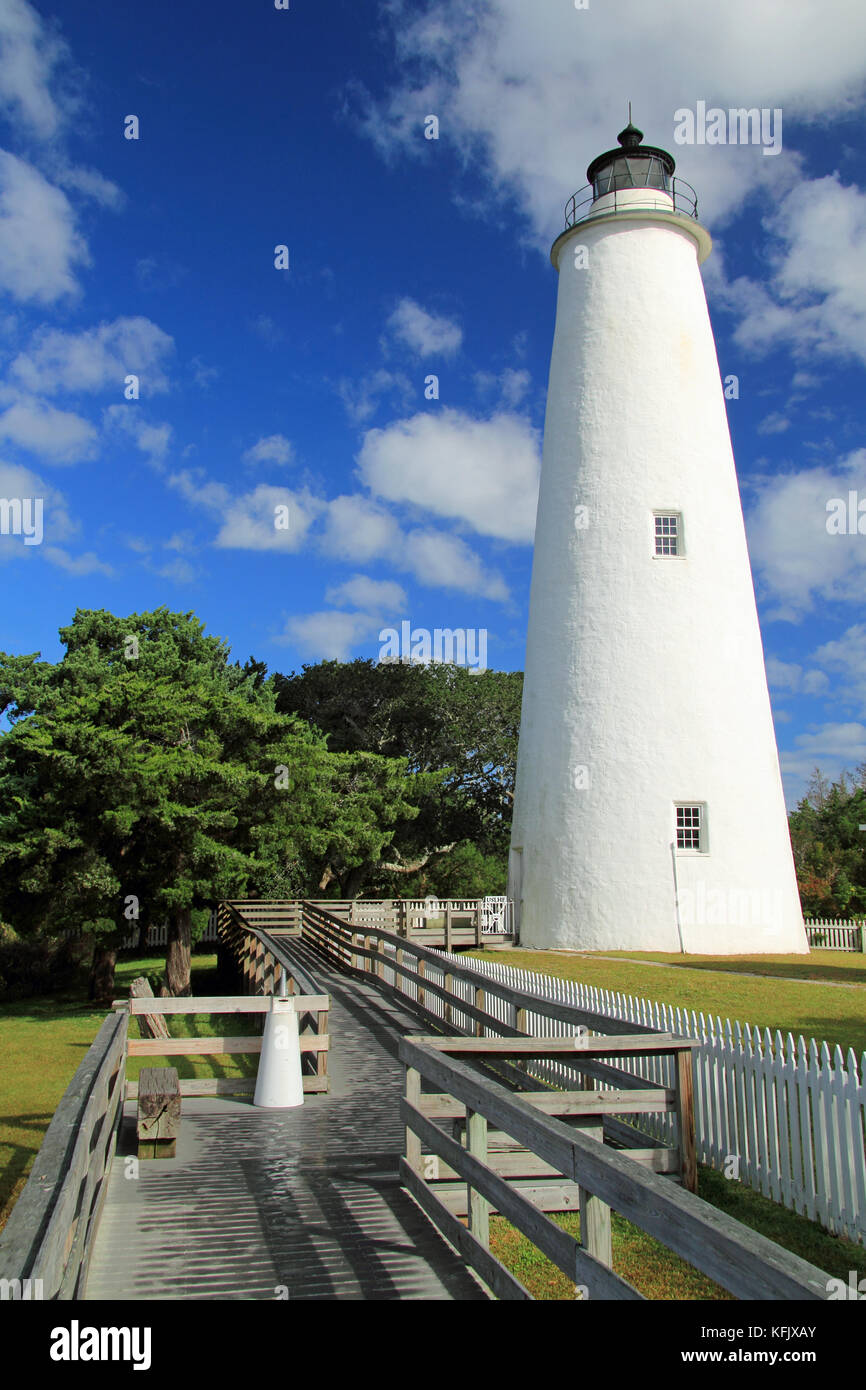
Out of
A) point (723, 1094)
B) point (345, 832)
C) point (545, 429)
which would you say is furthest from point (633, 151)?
point (723, 1094)

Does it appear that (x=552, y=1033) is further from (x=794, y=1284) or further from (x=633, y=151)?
(x=633, y=151)

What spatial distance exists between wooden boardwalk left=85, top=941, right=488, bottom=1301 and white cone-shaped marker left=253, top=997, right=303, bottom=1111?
155 millimetres

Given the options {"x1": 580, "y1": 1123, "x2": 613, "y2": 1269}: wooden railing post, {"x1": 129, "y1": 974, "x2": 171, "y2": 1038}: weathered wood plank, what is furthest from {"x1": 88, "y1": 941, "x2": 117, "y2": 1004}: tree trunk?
{"x1": 580, "y1": 1123, "x2": 613, "y2": 1269}: wooden railing post

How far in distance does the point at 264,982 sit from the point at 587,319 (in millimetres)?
17097

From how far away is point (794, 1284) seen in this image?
2.50 meters

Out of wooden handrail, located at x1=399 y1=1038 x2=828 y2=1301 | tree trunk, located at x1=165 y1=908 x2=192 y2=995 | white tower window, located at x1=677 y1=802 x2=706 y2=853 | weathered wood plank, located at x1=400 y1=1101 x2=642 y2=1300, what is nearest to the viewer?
wooden handrail, located at x1=399 y1=1038 x2=828 y2=1301

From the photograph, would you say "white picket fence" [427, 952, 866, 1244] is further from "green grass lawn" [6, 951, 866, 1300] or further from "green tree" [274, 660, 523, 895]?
"green tree" [274, 660, 523, 895]

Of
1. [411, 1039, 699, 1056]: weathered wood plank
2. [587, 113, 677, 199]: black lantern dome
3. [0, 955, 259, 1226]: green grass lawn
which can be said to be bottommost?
[0, 955, 259, 1226]: green grass lawn

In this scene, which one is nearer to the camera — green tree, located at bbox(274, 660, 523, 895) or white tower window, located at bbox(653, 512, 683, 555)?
white tower window, located at bbox(653, 512, 683, 555)

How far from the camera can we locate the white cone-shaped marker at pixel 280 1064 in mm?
8602

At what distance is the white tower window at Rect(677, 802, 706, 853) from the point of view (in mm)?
21734

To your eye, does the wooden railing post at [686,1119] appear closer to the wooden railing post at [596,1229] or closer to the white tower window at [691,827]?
the wooden railing post at [596,1229]

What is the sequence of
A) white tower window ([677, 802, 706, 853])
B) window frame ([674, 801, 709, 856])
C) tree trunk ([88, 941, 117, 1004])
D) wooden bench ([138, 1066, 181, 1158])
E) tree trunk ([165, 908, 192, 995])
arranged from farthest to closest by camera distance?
tree trunk ([88, 941, 117, 1004]) → tree trunk ([165, 908, 192, 995]) → white tower window ([677, 802, 706, 853]) → window frame ([674, 801, 709, 856]) → wooden bench ([138, 1066, 181, 1158])
